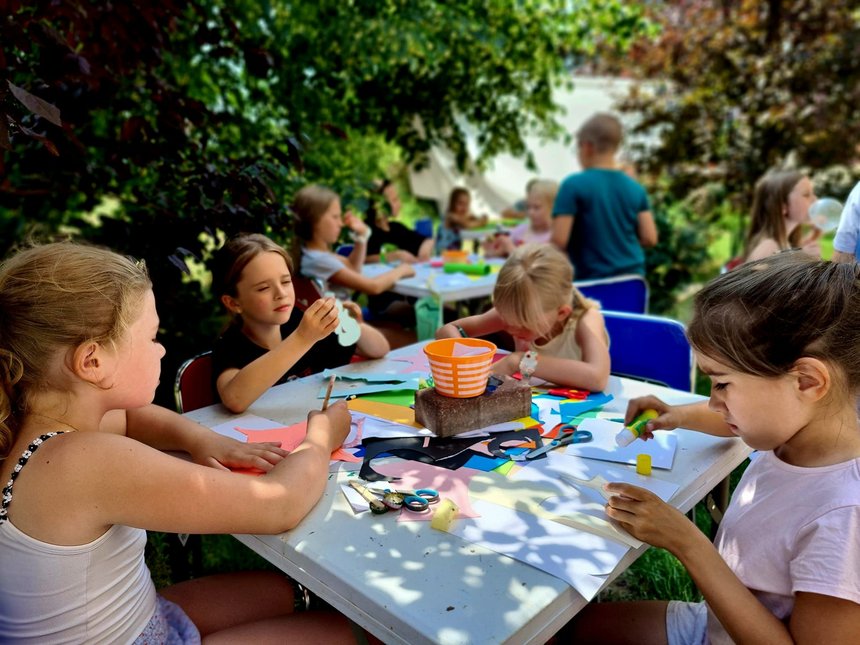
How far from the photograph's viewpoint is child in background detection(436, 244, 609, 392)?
2.21 m

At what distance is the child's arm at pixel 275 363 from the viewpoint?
201cm

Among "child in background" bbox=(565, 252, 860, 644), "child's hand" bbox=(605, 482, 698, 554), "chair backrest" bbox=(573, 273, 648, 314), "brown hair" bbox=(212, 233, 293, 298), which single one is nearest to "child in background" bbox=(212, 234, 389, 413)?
"brown hair" bbox=(212, 233, 293, 298)

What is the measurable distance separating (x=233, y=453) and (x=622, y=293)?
8.63ft

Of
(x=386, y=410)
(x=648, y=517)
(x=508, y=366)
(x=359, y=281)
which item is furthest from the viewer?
(x=359, y=281)

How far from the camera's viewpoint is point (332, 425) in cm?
172

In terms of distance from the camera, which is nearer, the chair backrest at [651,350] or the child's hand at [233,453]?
the child's hand at [233,453]

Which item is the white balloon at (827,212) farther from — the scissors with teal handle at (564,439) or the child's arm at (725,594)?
the child's arm at (725,594)

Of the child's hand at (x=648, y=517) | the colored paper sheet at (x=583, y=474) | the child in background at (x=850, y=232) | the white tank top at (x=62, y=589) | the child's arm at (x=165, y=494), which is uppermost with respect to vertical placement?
the child in background at (x=850, y=232)

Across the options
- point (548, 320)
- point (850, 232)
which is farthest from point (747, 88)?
point (548, 320)

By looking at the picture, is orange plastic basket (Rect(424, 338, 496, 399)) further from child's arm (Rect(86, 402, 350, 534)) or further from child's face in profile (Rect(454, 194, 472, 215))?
child's face in profile (Rect(454, 194, 472, 215))

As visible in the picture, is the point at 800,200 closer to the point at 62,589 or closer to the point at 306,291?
the point at 306,291

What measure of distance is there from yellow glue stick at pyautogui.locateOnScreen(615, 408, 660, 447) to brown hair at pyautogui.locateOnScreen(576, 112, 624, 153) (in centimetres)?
303

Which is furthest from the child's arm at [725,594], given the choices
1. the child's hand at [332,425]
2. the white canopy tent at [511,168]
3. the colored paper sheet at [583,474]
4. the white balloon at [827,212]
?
the white canopy tent at [511,168]

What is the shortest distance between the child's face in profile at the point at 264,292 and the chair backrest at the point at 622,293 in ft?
5.84
